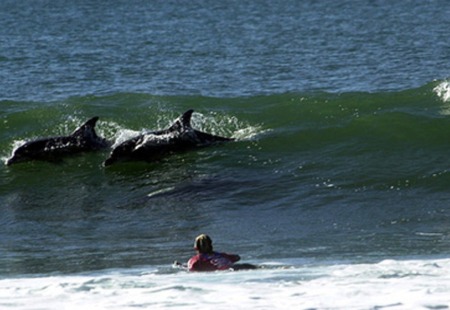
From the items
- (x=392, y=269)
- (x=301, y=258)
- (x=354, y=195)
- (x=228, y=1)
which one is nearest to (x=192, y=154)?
(x=354, y=195)

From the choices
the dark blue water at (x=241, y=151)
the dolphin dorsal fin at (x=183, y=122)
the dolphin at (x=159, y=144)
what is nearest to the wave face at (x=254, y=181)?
the dark blue water at (x=241, y=151)

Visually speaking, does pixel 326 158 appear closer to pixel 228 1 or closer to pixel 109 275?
pixel 109 275

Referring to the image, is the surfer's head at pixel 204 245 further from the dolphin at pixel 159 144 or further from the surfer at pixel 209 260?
the dolphin at pixel 159 144

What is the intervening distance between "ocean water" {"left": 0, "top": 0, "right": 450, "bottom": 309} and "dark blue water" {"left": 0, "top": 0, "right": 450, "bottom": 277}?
6 centimetres

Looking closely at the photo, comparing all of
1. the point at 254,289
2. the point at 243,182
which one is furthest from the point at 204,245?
the point at 243,182

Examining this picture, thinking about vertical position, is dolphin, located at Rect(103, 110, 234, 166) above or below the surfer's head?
above

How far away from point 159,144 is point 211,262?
28.1 feet

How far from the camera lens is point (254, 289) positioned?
15.9 meters

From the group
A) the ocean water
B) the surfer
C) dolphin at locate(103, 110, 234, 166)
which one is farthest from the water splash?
the surfer

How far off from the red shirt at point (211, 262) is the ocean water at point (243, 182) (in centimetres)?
18

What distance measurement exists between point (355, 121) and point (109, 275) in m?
11.7

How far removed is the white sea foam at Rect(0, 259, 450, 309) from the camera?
596 inches

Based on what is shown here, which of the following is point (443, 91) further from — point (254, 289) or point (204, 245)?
point (254, 289)

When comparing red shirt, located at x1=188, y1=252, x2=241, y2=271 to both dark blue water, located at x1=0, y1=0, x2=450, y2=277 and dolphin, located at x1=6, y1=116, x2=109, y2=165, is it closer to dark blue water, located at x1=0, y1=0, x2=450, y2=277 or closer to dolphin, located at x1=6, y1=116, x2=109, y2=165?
dark blue water, located at x1=0, y1=0, x2=450, y2=277
